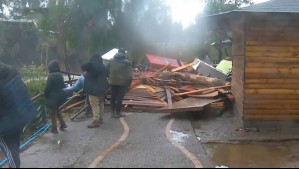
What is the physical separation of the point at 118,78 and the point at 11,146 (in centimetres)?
483

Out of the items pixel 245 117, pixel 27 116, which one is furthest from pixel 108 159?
pixel 245 117

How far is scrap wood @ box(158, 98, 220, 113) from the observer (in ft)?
31.1

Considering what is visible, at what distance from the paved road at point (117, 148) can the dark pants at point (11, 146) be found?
1.62 feet

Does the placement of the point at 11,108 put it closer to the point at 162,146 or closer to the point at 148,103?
the point at 162,146

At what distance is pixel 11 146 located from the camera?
16.4 ft

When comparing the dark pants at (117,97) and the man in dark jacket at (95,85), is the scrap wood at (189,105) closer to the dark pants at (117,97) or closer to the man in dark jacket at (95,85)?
the dark pants at (117,97)

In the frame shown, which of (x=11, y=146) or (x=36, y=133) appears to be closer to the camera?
(x=11, y=146)

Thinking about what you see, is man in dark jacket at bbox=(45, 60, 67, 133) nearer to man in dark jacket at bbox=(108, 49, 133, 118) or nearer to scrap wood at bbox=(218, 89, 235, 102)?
man in dark jacket at bbox=(108, 49, 133, 118)

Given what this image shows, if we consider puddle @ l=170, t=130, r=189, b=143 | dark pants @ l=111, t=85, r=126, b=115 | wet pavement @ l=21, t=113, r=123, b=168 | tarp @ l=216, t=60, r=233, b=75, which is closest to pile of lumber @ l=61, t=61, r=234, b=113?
dark pants @ l=111, t=85, r=126, b=115

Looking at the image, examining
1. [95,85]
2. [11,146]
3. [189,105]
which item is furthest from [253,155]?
[11,146]

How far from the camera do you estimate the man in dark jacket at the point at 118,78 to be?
9586mm

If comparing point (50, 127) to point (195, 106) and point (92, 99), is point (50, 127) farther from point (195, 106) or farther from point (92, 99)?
point (195, 106)

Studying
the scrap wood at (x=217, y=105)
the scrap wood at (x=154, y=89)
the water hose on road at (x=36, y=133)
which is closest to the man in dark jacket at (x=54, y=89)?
the water hose on road at (x=36, y=133)

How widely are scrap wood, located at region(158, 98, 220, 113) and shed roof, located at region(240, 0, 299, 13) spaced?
2.95m
